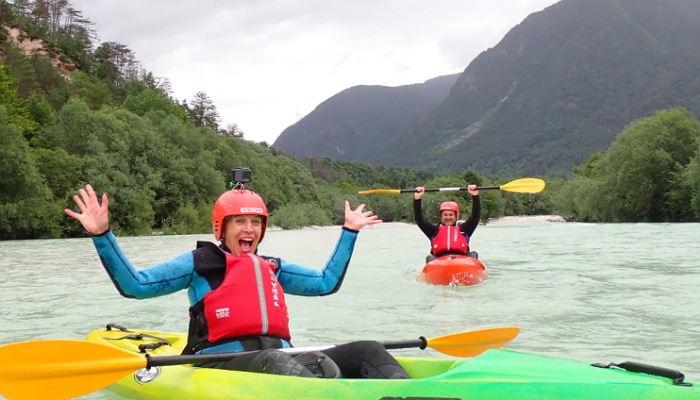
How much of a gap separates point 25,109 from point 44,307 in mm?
37956

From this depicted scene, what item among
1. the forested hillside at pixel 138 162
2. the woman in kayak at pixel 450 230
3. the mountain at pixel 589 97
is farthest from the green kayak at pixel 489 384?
the mountain at pixel 589 97

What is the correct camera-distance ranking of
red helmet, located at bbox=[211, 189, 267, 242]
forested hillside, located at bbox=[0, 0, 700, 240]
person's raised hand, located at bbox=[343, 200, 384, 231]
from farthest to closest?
forested hillside, located at bbox=[0, 0, 700, 240]
person's raised hand, located at bbox=[343, 200, 384, 231]
red helmet, located at bbox=[211, 189, 267, 242]

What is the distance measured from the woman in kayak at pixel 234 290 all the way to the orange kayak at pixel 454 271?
18.1ft

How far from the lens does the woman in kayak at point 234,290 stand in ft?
10.1

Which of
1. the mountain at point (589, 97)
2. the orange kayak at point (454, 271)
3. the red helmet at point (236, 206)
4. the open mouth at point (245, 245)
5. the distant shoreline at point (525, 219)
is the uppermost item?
the mountain at point (589, 97)

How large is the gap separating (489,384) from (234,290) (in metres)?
1.49

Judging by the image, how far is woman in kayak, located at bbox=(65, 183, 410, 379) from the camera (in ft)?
10.1

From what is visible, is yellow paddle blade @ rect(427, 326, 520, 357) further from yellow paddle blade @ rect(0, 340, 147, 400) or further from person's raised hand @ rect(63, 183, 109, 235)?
person's raised hand @ rect(63, 183, 109, 235)

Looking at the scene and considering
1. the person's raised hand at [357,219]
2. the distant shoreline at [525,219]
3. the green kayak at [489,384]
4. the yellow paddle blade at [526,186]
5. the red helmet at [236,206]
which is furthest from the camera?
the distant shoreline at [525,219]

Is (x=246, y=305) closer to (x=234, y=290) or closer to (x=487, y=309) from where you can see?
(x=234, y=290)

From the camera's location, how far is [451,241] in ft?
31.8

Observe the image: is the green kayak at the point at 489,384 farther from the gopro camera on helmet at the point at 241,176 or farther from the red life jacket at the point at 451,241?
the red life jacket at the point at 451,241

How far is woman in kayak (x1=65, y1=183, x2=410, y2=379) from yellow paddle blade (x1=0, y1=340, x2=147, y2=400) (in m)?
0.39

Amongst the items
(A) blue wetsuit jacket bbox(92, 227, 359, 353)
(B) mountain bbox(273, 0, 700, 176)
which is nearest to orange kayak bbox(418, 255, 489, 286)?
(A) blue wetsuit jacket bbox(92, 227, 359, 353)
